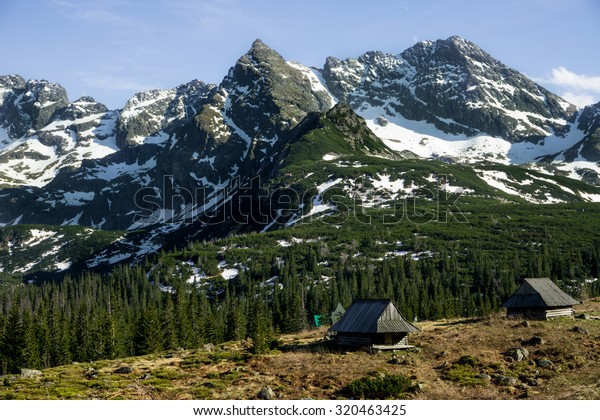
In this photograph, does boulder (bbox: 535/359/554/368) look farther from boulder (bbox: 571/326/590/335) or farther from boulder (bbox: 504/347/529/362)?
boulder (bbox: 571/326/590/335)

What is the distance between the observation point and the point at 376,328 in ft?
207

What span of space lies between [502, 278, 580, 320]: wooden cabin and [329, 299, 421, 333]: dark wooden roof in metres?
20.1

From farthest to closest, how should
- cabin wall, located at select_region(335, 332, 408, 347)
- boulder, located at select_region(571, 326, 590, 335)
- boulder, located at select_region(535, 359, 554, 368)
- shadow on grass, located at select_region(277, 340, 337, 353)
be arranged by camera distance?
shadow on grass, located at select_region(277, 340, 337, 353) → cabin wall, located at select_region(335, 332, 408, 347) → boulder, located at select_region(571, 326, 590, 335) → boulder, located at select_region(535, 359, 554, 368)

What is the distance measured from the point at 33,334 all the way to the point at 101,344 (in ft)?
37.7

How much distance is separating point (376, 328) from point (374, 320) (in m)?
1.35

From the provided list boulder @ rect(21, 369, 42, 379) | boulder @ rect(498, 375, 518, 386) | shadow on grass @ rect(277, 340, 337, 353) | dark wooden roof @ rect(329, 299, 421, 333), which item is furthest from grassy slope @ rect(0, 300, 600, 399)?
dark wooden roof @ rect(329, 299, 421, 333)

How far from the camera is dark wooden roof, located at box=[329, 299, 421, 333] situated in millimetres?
63344

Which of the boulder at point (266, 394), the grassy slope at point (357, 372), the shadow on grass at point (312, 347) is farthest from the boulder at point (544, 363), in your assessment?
the boulder at point (266, 394)

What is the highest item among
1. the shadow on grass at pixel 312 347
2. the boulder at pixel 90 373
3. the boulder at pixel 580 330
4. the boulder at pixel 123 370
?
the boulder at pixel 580 330

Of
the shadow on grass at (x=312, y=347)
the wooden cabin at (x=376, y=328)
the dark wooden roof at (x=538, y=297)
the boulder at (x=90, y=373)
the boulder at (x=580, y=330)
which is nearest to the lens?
the boulder at (x=90, y=373)

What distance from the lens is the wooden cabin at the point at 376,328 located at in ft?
208

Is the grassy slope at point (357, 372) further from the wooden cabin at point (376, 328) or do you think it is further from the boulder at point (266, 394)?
the wooden cabin at point (376, 328)

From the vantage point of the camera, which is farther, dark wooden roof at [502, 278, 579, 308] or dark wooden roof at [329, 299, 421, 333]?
dark wooden roof at [502, 278, 579, 308]
